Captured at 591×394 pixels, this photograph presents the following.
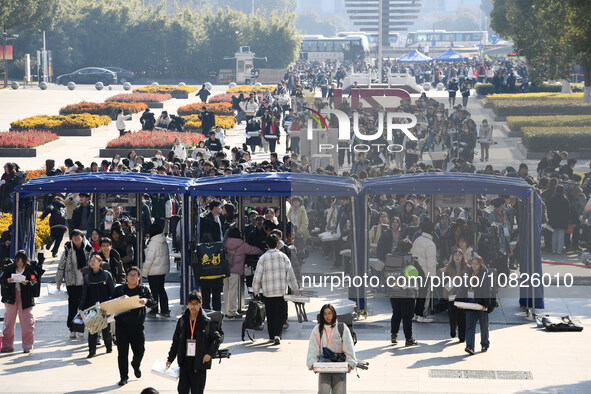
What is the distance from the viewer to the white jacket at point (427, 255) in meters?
16.0

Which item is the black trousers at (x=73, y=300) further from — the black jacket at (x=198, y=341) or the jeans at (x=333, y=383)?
the jeans at (x=333, y=383)

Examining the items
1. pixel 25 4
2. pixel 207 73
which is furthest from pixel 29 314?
pixel 207 73

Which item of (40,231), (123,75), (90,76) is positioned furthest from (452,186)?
(123,75)

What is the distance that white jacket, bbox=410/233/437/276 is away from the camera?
16031mm

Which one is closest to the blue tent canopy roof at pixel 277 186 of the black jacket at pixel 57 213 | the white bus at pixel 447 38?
the black jacket at pixel 57 213

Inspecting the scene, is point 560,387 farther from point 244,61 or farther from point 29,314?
point 244,61

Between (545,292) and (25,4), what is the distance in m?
63.5

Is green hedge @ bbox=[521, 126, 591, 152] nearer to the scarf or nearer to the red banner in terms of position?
the scarf

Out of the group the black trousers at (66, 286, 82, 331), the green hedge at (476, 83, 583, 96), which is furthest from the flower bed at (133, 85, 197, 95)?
the black trousers at (66, 286, 82, 331)

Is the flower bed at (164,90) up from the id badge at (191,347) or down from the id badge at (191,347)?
up

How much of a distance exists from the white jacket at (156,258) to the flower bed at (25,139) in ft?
70.1

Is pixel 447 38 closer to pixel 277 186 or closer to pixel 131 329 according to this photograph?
pixel 277 186

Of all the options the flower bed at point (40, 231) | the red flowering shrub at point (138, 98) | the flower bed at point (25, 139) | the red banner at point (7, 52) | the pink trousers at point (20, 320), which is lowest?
the pink trousers at point (20, 320)

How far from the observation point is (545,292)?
18.0 metres
